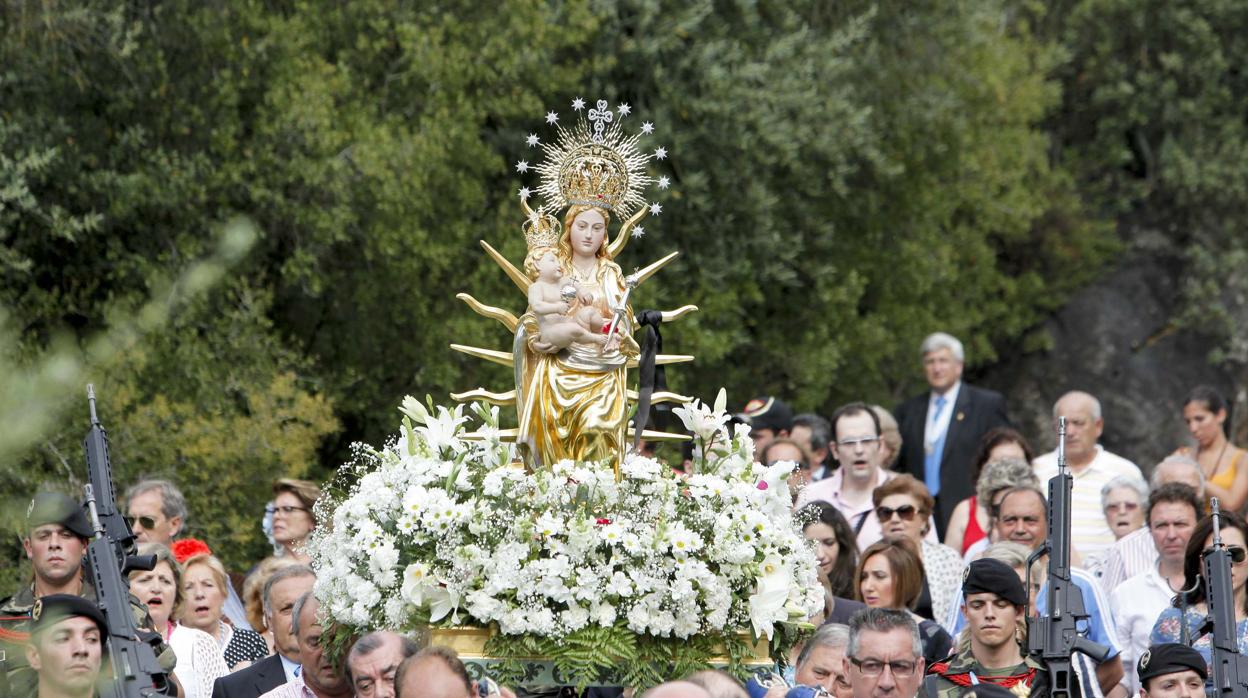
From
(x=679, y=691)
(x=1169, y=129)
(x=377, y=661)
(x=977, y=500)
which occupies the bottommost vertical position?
(x=679, y=691)

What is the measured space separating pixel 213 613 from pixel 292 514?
4.19 ft

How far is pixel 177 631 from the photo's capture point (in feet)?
31.3

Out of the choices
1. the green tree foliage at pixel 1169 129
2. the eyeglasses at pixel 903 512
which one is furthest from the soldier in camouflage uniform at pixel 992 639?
the green tree foliage at pixel 1169 129

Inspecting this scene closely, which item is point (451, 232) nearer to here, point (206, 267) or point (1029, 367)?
point (1029, 367)

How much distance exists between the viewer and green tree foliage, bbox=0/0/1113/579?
1688 centimetres

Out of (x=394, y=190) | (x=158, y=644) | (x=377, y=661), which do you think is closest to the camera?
(x=158, y=644)

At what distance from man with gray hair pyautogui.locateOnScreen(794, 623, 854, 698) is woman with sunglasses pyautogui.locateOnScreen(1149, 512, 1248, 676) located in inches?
65.8

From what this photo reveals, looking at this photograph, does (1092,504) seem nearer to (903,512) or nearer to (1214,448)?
(1214,448)

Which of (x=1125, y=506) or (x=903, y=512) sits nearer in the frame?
(x=903, y=512)

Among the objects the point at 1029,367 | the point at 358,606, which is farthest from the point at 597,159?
the point at 1029,367

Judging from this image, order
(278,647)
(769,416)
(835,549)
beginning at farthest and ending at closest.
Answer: (769,416)
(835,549)
(278,647)

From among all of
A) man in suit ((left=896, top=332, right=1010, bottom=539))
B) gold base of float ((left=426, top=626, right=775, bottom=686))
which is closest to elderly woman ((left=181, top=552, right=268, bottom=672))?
gold base of float ((left=426, top=626, right=775, bottom=686))

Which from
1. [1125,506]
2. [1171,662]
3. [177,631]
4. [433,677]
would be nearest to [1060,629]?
[1171,662]

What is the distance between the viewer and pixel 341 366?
19625 millimetres
